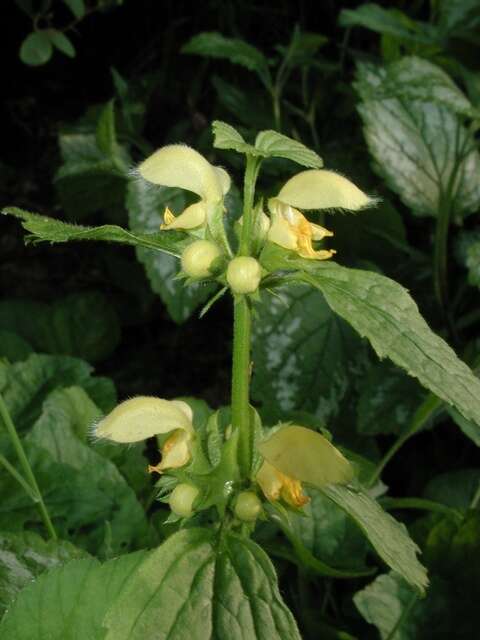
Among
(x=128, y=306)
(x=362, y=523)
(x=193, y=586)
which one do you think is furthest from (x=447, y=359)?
(x=128, y=306)

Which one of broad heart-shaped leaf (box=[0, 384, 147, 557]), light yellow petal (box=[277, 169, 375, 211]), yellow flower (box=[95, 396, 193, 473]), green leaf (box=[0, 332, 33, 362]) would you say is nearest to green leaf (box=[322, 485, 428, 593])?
yellow flower (box=[95, 396, 193, 473])

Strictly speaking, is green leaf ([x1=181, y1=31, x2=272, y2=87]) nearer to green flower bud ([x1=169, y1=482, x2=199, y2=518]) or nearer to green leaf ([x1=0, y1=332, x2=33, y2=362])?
green leaf ([x1=0, y1=332, x2=33, y2=362])

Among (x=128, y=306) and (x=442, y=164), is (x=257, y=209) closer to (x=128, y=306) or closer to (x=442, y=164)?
(x=442, y=164)

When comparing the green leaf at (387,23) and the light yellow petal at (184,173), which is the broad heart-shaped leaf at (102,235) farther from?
the green leaf at (387,23)

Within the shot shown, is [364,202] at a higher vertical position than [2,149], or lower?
higher

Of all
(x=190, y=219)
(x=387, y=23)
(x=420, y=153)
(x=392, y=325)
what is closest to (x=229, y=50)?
(x=387, y=23)

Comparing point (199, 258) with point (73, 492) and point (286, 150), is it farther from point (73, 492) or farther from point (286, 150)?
point (73, 492)

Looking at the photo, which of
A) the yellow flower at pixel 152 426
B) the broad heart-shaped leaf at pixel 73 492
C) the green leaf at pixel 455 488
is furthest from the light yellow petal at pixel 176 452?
the green leaf at pixel 455 488
